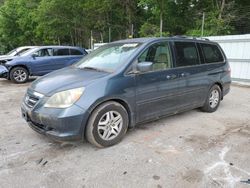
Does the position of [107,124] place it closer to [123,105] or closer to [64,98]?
[123,105]

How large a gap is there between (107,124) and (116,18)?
18586mm

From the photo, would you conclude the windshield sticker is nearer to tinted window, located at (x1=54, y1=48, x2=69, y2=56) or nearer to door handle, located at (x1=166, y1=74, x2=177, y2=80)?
door handle, located at (x1=166, y1=74, x2=177, y2=80)

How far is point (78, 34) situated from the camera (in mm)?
25422

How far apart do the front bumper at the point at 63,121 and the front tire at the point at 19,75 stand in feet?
22.6

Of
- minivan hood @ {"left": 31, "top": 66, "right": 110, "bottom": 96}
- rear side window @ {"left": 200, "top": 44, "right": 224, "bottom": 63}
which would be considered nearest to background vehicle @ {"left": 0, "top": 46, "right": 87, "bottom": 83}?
minivan hood @ {"left": 31, "top": 66, "right": 110, "bottom": 96}

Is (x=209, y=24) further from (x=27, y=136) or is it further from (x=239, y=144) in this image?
(x=27, y=136)

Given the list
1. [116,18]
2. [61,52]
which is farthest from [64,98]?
[116,18]

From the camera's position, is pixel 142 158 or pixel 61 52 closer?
pixel 142 158

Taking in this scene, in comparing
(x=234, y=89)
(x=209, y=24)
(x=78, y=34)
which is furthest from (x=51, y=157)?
(x=78, y=34)

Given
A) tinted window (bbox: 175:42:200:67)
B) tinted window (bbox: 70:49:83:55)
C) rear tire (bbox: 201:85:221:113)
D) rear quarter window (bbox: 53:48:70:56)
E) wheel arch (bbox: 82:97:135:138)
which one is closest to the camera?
wheel arch (bbox: 82:97:135:138)

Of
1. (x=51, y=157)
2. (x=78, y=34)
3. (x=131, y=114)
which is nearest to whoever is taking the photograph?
(x=51, y=157)

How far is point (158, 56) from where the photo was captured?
4297 millimetres

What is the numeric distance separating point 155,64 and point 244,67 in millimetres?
6525

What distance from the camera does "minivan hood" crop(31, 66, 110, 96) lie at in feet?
11.4
